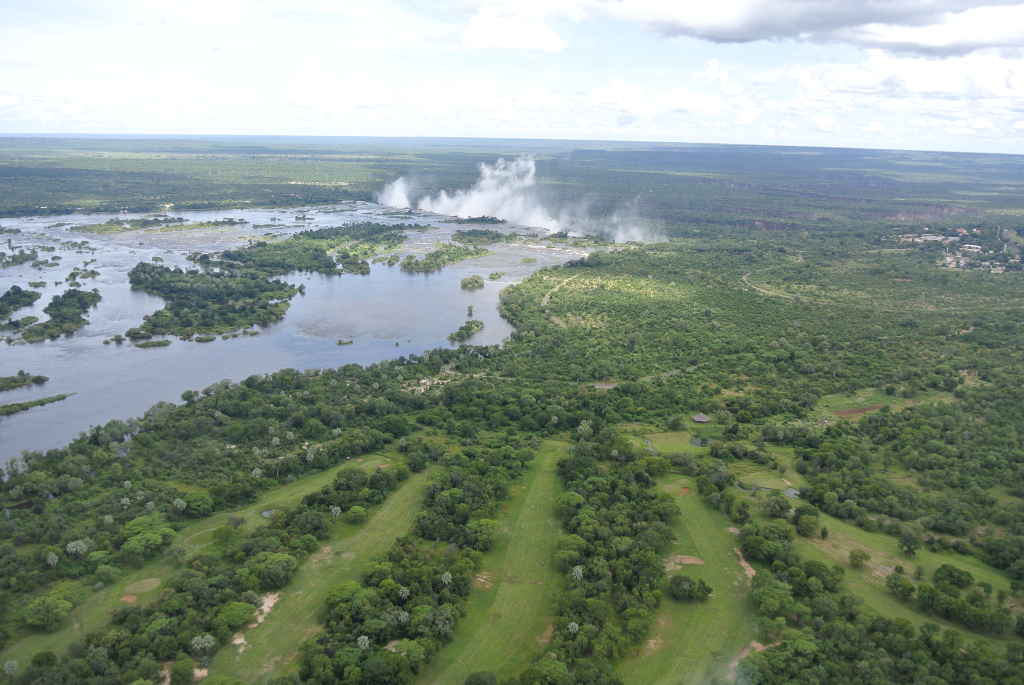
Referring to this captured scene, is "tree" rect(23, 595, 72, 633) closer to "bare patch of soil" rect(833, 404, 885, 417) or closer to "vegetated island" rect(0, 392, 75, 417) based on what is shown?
"vegetated island" rect(0, 392, 75, 417)

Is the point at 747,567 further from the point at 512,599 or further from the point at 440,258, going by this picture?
the point at 440,258

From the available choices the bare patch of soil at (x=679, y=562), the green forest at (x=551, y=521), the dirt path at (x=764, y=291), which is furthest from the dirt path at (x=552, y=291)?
the bare patch of soil at (x=679, y=562)

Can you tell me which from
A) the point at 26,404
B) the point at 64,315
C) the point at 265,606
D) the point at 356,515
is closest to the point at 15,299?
the point at 64,315

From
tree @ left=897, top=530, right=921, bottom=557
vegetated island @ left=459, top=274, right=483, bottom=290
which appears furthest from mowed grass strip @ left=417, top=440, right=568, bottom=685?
vegetated island @ left=459, top=274, right=483, bottom=290

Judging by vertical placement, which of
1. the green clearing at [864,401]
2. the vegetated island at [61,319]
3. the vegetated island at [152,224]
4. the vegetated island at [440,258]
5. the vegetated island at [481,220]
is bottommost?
the green clearing at [864,401]

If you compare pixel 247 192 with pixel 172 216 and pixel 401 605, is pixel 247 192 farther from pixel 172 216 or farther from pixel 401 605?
pixel 401 605

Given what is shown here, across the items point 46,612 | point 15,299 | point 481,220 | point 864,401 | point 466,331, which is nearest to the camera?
point 46,612

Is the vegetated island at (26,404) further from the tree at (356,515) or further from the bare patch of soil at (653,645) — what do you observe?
the bare patch of soil at (653,645)
